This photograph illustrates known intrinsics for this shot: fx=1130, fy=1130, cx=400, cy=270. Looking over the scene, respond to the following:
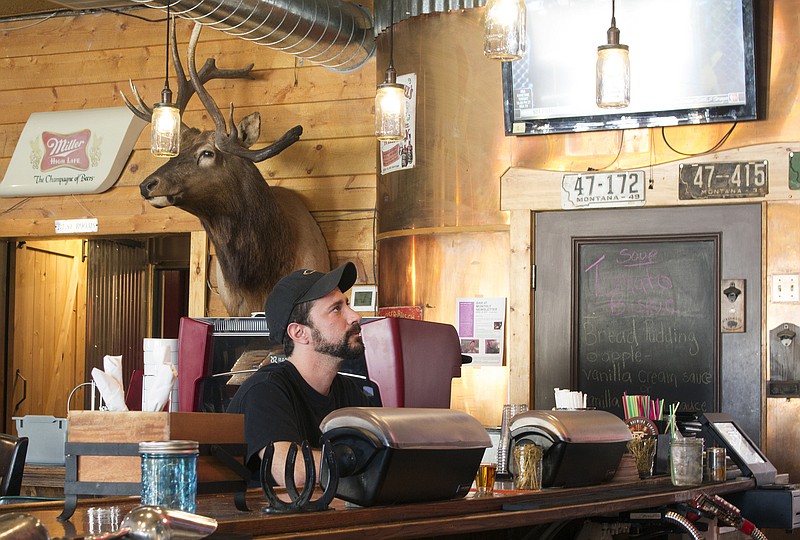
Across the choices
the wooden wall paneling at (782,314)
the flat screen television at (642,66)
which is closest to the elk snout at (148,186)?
the flat screen television at (642,66)

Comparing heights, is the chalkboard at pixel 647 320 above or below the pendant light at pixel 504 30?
below

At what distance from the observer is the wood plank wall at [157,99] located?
6266mm

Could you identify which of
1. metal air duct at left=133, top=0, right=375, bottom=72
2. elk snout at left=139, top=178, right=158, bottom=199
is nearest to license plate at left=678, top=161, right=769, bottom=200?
metal air duct at left=133, top=0, right=375, bottom=72

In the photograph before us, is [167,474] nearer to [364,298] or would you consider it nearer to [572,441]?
[572,441]

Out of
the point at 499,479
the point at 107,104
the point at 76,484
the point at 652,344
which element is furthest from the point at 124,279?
the point at 76,484

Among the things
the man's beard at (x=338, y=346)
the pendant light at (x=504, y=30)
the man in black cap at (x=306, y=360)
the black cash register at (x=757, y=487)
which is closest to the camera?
the man in black cap at (x=306, y=360)

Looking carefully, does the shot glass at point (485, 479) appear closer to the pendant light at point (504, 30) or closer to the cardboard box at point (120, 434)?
the cardboard box at point (120, 434)

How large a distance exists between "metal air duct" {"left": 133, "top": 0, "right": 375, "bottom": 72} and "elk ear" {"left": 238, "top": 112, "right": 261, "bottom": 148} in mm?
411

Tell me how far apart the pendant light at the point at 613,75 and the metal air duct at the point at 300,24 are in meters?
1.86

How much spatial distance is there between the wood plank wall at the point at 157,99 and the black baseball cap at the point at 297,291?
2.90m

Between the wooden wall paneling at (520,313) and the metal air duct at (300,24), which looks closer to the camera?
the metal air duct at (300,24)

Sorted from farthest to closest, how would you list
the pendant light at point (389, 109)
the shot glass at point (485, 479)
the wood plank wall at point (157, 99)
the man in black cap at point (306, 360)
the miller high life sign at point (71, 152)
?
1. the miller high life sign at point (71, 152)
2. the wood plank wall at point (157, 99)
3. the pendant light at point (389, 109)
4. the man in black cap at point (306, 360)
5. the shot glass at point (485, 479)

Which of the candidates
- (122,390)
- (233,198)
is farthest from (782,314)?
(122,390)

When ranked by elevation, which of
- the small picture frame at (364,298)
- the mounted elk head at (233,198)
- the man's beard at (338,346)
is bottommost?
the man's beard at (338,346)
